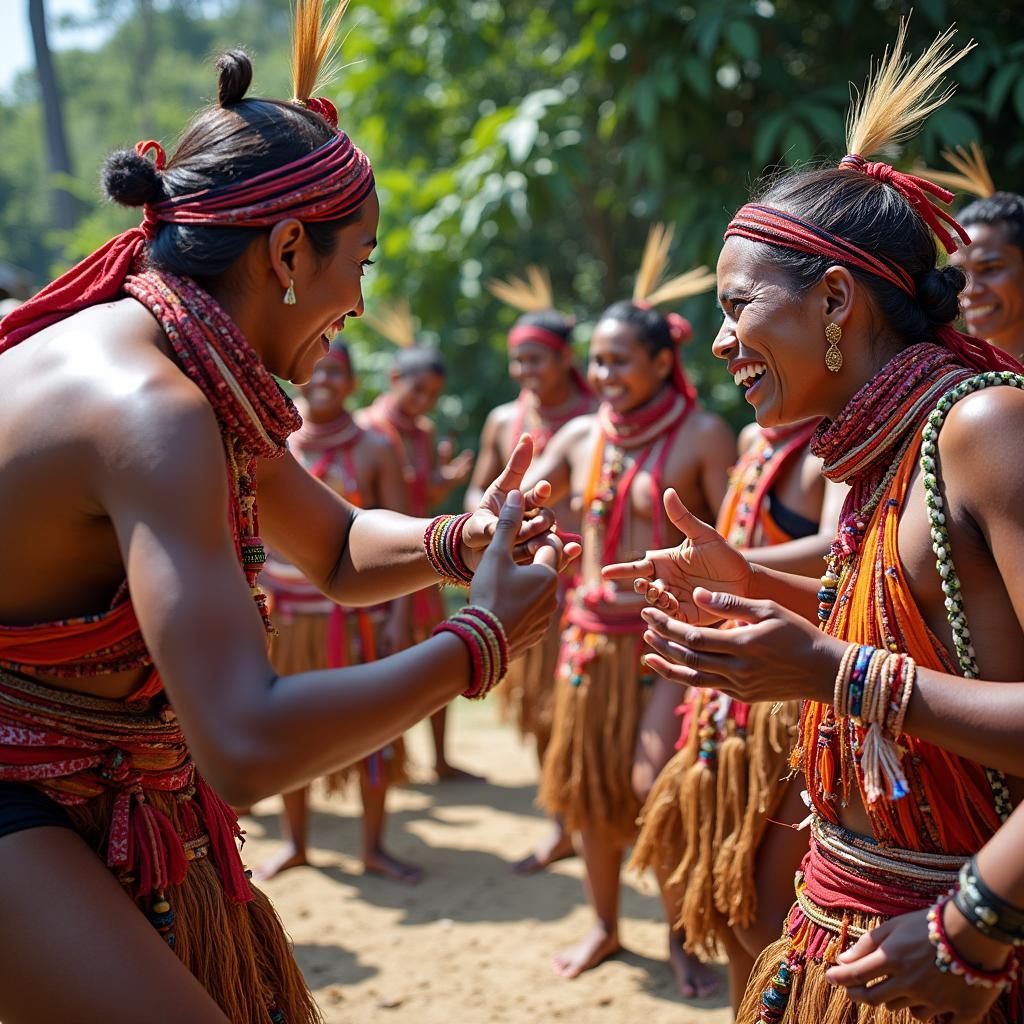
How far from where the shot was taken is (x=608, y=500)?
4.79 meters

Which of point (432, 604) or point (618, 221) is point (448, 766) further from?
point (618, 221)

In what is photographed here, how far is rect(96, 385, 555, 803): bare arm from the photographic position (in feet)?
5.32

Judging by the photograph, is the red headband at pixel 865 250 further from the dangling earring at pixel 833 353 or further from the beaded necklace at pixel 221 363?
the beaded necklace at pixel 221 363

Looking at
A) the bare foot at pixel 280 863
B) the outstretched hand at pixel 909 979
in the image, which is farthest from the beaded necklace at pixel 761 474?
the bare foot at pixel 280 863

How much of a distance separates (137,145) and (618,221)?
27.1 feet

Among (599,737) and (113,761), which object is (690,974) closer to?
(599,737)

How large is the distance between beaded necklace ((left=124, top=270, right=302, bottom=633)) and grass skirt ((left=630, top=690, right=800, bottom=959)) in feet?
6.54

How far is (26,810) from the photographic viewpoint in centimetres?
194

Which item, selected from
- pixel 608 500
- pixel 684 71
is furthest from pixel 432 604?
pixel 684 71

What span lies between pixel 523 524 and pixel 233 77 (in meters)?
1.01

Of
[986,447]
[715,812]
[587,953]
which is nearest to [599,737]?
[587,953]

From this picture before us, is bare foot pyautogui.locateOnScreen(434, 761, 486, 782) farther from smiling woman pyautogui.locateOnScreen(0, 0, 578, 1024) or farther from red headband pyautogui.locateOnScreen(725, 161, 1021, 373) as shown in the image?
red headband pyautogui.locateOnScreen(725, 161, 1021, 373)

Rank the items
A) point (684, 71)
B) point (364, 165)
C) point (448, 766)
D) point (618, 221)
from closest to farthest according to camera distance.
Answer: point (364, 165), point (684, 71), point (448, 766), point (618, 221)

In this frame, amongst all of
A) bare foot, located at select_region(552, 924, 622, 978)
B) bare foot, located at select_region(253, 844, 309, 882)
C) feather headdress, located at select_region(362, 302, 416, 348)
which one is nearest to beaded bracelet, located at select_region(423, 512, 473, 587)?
bare foot, located at select_region(552, 924, 622, 978)
